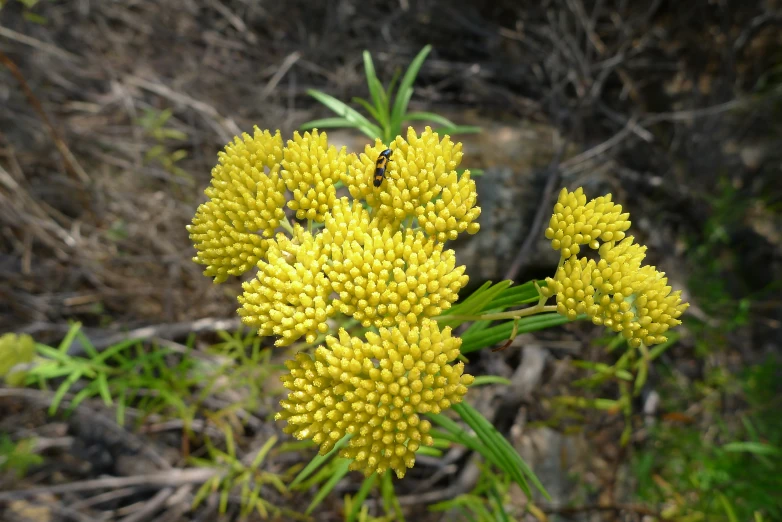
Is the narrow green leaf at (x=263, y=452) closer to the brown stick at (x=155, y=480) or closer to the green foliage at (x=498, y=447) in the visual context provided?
the brown stick at (x=155, y=480)

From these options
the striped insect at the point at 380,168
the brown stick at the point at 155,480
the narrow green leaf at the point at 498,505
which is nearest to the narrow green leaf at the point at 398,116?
the striped insect at the point at 380,168

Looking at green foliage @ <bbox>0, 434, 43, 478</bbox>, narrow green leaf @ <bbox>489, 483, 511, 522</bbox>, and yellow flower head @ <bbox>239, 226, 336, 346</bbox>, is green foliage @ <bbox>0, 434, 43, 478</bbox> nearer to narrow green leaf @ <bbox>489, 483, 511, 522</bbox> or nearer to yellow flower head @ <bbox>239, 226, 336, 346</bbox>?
yellow flower head @ <bbox>239, 226, 336, 346</bbox>

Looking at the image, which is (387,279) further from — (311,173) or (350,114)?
(350,114)

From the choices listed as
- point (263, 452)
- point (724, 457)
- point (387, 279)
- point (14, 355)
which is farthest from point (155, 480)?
point (724, 457)

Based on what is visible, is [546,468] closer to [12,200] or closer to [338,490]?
[338,490]

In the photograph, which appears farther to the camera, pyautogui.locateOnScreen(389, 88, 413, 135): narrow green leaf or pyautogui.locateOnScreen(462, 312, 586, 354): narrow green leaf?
pyautogui.locateOnScreen(389, 88, 413, 135): narrow green leaf

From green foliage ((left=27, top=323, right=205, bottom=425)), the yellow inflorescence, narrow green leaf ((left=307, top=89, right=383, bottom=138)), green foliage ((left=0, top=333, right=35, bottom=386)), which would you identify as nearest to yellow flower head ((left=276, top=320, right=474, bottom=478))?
the yellow inflorescence
